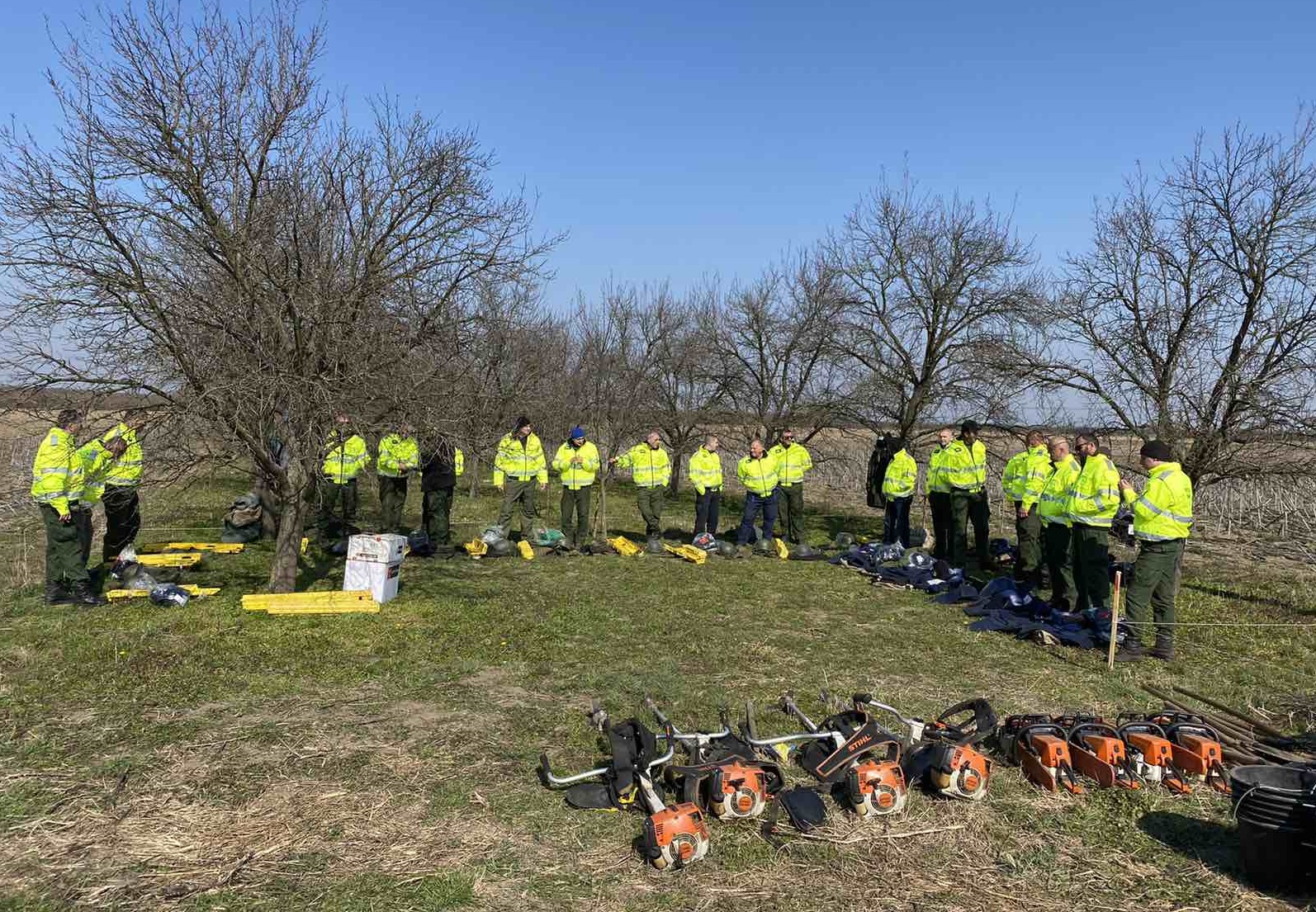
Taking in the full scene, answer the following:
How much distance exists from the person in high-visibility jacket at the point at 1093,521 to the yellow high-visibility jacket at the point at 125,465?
394 inches

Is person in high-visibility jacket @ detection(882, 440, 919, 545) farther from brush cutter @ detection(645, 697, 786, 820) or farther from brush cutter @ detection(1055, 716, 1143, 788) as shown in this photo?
brush cutter @ detection(645, 697, 786, 820)

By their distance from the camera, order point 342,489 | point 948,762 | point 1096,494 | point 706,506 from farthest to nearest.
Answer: point 706,506
point 342,489
point 1096,494
point 948,762

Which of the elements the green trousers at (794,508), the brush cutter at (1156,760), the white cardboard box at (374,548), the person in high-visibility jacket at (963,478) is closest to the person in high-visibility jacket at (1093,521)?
the person in high-visibility jacket at (963,478)

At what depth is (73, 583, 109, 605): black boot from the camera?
880 centimetres

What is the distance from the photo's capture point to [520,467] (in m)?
13.1

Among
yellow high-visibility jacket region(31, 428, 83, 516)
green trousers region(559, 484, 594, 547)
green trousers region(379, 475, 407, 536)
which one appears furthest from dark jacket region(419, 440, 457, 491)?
yellow high-visibility jacket region(31, 428, 83, 516)

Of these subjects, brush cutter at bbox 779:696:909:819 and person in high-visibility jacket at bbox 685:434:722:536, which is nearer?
brush cutter at bbox 779:696:909:819

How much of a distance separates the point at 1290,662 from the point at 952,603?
3.36m

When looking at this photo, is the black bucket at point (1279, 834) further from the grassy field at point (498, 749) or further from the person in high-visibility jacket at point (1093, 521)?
the person in high-visibility jacket at point (1093, 521)

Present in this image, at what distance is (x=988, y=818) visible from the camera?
4.59 metres

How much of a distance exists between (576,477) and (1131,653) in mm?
8082

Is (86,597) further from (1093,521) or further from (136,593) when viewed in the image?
(1093,521)

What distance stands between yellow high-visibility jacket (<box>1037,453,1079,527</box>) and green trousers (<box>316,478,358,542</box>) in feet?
32.4

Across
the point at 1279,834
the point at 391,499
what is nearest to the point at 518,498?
the point at 391,499
